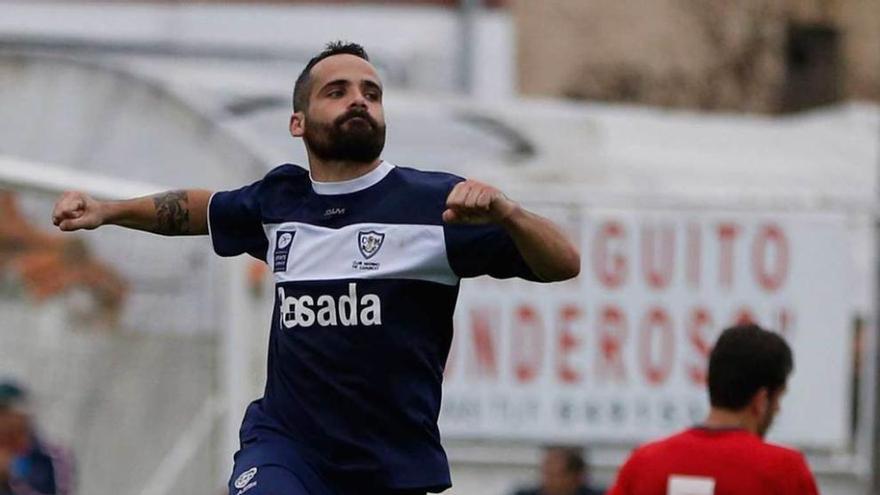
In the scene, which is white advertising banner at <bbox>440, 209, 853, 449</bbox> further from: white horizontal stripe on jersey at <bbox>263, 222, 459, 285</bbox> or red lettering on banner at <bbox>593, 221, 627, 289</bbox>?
white horizontal stripe on jersey at <bbox>263, 222, 459, 285</bbox>

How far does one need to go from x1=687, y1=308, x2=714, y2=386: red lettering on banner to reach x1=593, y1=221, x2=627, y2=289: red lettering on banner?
0.50 meters

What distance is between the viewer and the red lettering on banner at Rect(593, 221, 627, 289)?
12.9 meters

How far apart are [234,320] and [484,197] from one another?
6.08 m

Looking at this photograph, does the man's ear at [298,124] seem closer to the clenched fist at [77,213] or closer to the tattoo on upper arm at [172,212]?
the tattoo on upper arm at [172,212]

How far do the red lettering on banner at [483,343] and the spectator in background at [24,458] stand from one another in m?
3.02

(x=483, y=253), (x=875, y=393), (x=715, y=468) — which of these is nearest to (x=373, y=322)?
(x=483, y=253)

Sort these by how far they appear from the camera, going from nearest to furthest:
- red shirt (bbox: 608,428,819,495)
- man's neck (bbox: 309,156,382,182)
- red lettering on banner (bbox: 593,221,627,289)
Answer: man's neck (bbox: 309,156,382,182) < red shirt (bbox: 608,428,819,495) < red lettering on banner (bbox: 593,221,627,289)

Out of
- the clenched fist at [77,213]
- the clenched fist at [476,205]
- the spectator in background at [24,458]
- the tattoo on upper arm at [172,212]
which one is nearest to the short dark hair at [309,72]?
the tattoo on upper arm at [172,212]

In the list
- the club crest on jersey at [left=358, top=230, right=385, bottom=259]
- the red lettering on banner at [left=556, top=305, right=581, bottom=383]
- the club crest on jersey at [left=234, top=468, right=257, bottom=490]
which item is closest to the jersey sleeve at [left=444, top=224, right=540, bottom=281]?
the club crest on jersey at [left=358, top=230, right=385, bottom=259]

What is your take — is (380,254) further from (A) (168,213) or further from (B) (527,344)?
(B) (527,344)

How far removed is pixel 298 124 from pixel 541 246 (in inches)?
34.8

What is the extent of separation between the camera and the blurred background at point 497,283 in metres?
11.0

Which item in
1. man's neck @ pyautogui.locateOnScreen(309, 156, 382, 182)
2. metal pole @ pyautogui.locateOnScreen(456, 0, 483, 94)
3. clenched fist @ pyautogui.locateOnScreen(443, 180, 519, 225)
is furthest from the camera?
metal pole @ pyautogui.locateOnScreen(456, 0, 483, 94)

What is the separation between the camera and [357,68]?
5598 millimetres
